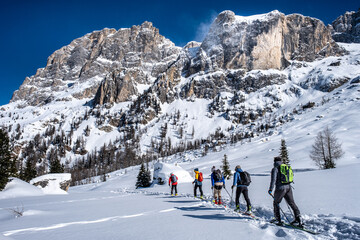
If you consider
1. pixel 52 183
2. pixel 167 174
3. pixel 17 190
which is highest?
pixel 17 190

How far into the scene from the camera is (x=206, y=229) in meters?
5.63

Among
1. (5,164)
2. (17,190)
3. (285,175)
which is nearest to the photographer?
(285,175)

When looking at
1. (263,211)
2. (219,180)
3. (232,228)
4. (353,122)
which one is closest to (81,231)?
(232,228)

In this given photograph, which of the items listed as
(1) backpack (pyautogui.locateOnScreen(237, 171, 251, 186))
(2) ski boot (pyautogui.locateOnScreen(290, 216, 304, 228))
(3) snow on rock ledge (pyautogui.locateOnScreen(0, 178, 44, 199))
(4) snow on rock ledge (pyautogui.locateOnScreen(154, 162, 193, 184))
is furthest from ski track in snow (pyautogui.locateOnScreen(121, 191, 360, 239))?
(4) snow on rock ledge (pyautogui.locateOnScreen(154, 162, 193, 184))

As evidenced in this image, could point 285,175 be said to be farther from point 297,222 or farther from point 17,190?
point 17,190

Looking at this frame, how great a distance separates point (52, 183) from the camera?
2755 centimetres

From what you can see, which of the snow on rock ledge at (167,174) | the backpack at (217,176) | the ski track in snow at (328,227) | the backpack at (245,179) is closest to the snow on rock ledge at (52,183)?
the snow on rock ledge at (167,174)

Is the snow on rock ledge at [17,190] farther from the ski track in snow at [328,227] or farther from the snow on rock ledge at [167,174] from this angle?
the ski track in snow at [328,227]

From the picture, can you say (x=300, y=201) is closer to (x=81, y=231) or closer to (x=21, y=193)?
(x=81, y=231)

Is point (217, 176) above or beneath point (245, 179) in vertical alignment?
beneath

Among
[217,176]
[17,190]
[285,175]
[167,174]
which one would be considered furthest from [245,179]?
[167,174]

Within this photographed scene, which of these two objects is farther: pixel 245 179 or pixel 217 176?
pixel 217 176

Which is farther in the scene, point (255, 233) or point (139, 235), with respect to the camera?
point (255, 233)

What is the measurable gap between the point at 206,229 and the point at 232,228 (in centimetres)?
75
